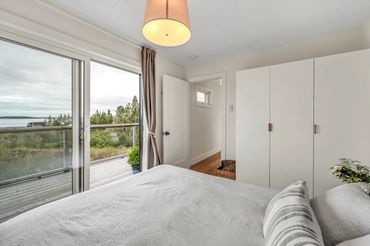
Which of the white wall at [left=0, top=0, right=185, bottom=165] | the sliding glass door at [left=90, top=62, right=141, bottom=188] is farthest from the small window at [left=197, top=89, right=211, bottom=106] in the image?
the white wall at [left=0, top=0, right=185, bottom=165]

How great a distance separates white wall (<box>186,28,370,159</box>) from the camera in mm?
2361

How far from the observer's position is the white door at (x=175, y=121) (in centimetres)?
321

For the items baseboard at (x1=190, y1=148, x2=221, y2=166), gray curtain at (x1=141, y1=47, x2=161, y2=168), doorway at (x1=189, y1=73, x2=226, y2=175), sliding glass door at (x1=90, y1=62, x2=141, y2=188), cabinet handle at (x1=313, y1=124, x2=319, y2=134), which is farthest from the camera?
baseboard at (x1=190, y1=148, x2=221, y2=166)

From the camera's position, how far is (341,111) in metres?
2.04

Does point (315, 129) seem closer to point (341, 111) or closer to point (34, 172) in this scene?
point (341, 111)

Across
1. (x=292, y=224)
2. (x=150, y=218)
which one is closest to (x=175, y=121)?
(x=150, y=218)

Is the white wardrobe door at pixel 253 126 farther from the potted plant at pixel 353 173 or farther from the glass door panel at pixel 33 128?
the glass door panel at pixel 33 128

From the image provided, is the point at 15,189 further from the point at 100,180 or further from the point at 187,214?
the point at 187,214

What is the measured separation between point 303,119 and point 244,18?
1515 mm

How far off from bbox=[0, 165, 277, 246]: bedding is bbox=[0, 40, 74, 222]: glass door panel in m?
1.01

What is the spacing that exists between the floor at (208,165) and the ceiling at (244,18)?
262 centimetres

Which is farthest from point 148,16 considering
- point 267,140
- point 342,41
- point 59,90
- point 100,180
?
point 342,41

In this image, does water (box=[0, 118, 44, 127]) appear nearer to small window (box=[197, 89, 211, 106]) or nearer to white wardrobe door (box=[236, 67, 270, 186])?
white wardrobe door (box=[236, 67, 270, 186])

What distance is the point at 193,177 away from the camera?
5.54 feet
